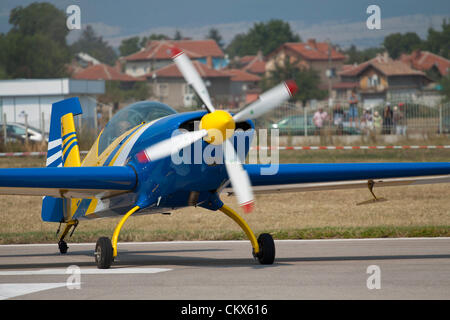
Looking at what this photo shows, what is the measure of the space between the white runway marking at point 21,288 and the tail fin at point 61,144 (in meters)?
3.72

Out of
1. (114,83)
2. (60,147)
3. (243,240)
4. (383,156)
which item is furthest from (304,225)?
(114,83)

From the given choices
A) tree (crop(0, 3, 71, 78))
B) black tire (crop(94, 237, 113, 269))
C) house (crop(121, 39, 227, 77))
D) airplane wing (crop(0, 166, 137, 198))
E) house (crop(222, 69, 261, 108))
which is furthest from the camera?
house (crop(121, 39, 227, 77))

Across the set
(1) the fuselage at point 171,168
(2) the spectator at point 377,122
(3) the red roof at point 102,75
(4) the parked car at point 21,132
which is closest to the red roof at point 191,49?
(3) the red roof at point 102,75

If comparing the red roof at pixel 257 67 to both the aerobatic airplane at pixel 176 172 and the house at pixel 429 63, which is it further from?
the aerobatic airplane at pixel 176 172

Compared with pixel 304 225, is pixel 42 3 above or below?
above

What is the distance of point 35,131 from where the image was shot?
40.2 metres

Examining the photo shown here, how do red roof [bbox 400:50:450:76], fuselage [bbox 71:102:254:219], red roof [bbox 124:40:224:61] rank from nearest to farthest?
fuselage [bbox 71:102:254:219] < red roof [bbox 400:50:450:76] < red roof [bbox 124:40:224:61]

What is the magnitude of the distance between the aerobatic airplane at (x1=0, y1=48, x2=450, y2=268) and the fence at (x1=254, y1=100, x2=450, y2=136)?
24160 mm

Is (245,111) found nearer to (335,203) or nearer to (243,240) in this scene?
(243,240)

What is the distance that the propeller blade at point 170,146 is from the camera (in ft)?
29.8

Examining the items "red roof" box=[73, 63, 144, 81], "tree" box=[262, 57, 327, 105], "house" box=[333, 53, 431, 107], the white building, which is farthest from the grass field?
"red roof" box=[73, 63, 144, 81]

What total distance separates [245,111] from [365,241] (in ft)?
15.9

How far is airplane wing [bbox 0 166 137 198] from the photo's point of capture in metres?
9.62

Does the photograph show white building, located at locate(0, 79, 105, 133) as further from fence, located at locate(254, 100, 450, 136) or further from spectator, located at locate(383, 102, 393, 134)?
spectator, located at locate(383, 102, 393, 134)
